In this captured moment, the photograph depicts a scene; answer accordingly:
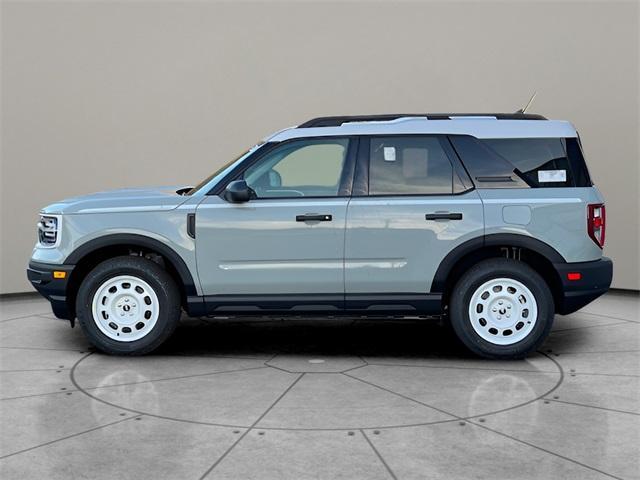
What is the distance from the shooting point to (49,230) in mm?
7609

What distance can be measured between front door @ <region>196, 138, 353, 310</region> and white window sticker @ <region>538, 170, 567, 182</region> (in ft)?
5.12

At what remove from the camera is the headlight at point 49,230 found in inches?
297

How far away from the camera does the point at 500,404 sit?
19.7 feet

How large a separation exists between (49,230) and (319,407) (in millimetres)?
3072

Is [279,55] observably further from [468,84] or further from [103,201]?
[103,201]

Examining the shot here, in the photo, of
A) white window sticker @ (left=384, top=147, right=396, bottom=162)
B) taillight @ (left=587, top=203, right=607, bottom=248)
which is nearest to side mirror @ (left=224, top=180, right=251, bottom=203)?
white window sticker @ (left=384, top=147, right=396, bottom=162)

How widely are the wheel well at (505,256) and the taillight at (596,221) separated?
436 mm

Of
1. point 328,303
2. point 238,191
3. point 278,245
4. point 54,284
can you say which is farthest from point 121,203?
point 328,303

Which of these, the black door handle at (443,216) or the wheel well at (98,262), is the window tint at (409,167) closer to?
the black door handle at (443,216)

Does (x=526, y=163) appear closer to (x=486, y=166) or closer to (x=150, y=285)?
(x=486, y=166)

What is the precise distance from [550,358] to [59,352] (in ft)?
13.7

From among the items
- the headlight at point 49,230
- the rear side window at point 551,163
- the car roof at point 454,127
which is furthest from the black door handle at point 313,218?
the headlight at point 49,230

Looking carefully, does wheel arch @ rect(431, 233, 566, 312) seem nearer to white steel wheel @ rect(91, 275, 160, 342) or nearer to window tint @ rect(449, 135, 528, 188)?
window tint @ rect(449, 135, 528, 188)

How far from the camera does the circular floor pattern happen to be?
5770 millimetres
